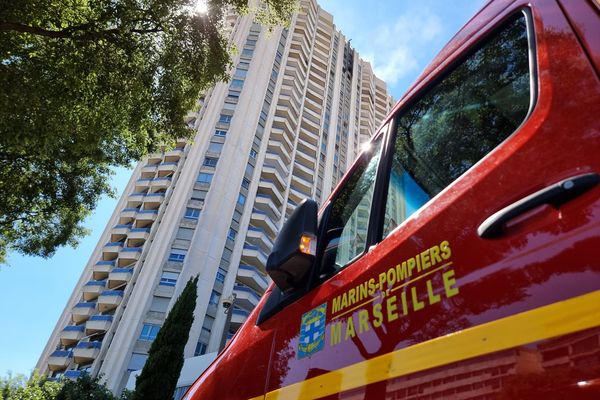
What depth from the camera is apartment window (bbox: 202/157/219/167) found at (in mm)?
37469

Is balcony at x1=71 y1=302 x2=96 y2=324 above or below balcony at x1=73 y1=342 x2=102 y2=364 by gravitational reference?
above

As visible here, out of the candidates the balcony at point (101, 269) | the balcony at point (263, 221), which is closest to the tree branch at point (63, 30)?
the balcony at point (263, 221)

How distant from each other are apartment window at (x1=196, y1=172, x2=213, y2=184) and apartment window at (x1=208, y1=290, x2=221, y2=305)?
10182 mm

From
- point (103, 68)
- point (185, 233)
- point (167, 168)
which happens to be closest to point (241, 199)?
point (185, 233)

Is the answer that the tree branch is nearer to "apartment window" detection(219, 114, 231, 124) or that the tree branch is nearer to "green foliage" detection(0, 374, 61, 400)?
"green foliage" detection(0, 374, 61, 400)

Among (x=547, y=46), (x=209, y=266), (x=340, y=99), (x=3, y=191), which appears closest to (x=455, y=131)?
(x=547, y=46)

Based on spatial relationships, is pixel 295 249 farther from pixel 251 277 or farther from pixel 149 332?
pixel 251 277

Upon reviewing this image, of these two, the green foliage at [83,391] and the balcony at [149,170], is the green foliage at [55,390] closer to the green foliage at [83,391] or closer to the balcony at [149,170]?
the green foliage at [83,391]

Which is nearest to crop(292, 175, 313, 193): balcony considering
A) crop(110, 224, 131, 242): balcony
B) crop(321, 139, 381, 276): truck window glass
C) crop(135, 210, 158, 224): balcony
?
crop(135, 210, 158, 224): balcony

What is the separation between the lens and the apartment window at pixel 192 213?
3419 centimetres

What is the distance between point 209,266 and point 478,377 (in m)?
32.4

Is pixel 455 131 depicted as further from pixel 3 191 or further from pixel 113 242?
pixel 113 242

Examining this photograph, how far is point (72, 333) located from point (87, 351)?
18.2 ft

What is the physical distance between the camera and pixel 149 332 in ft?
95.7
